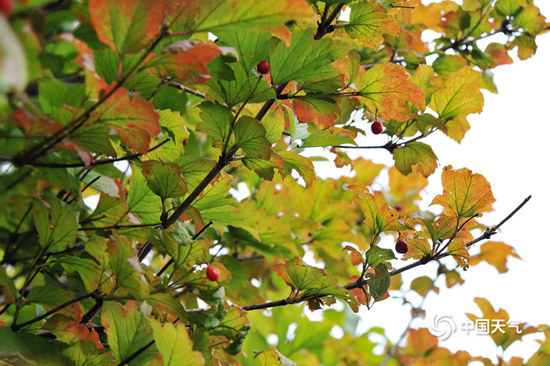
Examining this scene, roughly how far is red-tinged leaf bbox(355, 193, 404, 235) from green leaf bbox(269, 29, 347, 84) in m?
0.32

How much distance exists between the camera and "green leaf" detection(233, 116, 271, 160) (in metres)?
0.80

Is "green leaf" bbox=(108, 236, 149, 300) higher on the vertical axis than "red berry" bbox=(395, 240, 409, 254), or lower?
higher

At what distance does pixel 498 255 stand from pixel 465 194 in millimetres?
901

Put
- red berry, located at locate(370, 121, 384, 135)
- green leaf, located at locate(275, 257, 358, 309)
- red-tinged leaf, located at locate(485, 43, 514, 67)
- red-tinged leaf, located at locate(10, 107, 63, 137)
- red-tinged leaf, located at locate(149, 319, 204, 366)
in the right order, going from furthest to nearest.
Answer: red-tinged leaf, located at locate(485, 43, 514, 67)
red berry, located at locate(370, 121, 384, 135)
green leaf, located at locate(275, 257, 358, 309)
red-tinged leaf, located at locate(149, 319, 204, 366)
red-tinged leaf, located at locate(10, 107, 63, 137)

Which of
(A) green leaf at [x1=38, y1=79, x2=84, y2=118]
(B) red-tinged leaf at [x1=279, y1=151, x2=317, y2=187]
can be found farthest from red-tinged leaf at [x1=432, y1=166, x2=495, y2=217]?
(A) green leaf at [x1=38, y1=79, x2=84, y2=118]

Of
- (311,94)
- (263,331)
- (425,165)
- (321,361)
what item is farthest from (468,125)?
(321,361)

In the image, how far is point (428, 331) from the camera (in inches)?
73.5

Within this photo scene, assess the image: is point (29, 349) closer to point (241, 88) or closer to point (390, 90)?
point (241, 88)

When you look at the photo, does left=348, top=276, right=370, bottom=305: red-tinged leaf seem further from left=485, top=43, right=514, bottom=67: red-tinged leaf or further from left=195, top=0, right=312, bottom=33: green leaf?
left=485, top=43, right=514, bottom=67: red-tinged leaf

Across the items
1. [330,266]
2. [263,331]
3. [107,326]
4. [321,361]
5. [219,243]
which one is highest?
[107,326]

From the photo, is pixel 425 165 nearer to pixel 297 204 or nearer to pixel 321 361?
pixel 297 204

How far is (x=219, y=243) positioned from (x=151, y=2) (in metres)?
0.92

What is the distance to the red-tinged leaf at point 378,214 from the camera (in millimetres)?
1024

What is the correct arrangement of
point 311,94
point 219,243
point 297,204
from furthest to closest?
point 297,204 → point 219,243 → point 311,94
